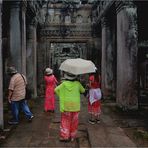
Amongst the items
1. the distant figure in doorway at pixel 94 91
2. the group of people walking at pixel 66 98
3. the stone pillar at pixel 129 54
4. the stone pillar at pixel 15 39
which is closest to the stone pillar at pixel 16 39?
the stone pillar at pixel 15 39

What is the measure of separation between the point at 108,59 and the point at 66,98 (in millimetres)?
9205

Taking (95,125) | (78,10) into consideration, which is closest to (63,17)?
(78,10)

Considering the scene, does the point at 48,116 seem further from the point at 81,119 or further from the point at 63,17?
the point at 63,17

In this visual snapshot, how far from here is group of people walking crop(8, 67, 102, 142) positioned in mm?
7355

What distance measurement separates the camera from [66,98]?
7.36 metres

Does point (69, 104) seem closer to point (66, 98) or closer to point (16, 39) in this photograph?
point (66, 98)

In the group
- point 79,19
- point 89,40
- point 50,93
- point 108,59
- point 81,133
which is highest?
point 79,19

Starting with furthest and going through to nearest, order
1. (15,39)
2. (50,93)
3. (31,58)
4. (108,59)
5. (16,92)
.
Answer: (31,58) → (108,59) → (50,93) → (15,39) → (16,92)

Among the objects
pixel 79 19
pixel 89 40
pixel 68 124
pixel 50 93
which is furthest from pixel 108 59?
pixel 68 124

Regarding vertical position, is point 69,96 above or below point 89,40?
below

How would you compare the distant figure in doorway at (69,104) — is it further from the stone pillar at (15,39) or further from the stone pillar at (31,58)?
the stone pillar at (31,58)

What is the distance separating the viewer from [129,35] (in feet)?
37.5

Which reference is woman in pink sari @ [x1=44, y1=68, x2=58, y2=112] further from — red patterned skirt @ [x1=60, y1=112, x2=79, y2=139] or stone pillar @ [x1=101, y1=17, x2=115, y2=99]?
stone pillar @ [x1=101, y1=17, x2=115, y2=99]

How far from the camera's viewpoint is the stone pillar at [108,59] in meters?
16.2
